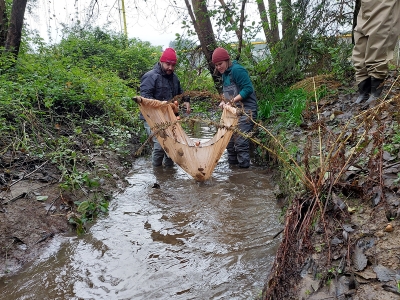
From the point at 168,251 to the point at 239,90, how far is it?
3.06 metres

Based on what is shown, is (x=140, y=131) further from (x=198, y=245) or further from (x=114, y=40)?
(x=114, y=40)

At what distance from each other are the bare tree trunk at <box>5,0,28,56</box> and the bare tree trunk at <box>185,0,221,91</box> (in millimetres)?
2968

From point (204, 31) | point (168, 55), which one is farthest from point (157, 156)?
point (204, 31)

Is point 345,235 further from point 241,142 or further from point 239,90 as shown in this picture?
point 239,90

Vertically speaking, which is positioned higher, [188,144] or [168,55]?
[168,55]

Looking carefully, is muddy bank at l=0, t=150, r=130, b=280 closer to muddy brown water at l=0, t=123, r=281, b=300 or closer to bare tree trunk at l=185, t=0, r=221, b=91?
muddy brown water at l=0, t=123, r=281, b=300

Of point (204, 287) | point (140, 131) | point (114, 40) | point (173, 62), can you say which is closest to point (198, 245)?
point (204, 287)

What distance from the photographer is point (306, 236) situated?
2314mm

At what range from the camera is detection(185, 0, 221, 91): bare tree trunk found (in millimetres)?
7246

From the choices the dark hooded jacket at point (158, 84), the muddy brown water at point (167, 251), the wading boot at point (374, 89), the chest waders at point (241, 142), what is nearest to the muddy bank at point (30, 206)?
the muddy brown water at point (167, 251)

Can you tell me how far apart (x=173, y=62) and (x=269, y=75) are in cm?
→ 234

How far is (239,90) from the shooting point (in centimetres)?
553

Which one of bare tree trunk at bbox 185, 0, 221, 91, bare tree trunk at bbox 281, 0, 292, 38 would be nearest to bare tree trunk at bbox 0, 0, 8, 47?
bare tree trunk at bbox 185, 0, 221, 91

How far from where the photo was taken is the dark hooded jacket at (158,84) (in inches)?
211
